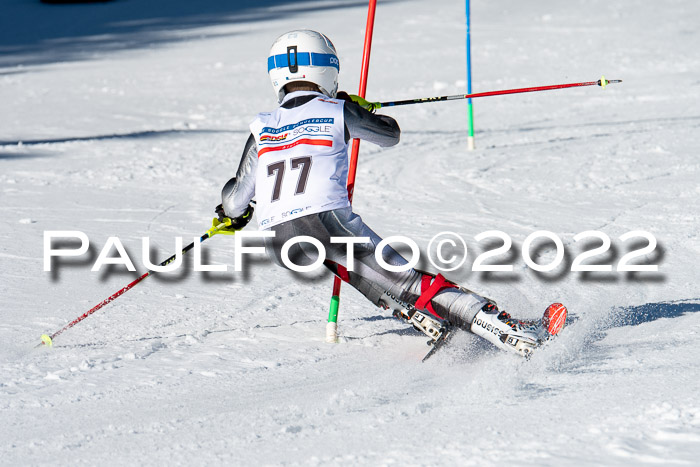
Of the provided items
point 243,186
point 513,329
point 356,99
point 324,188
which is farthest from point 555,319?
point 243,186

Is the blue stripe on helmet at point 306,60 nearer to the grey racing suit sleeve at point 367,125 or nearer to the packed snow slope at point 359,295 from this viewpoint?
the grey racing suit sleeve at point 367,125

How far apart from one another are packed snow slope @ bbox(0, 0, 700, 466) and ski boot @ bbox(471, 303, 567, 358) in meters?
0.09

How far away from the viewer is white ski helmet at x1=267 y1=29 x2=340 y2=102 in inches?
159

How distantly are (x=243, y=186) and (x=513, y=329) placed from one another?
1.39m

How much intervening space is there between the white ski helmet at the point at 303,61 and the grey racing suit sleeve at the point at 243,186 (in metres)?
0.30

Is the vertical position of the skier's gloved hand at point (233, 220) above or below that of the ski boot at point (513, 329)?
above

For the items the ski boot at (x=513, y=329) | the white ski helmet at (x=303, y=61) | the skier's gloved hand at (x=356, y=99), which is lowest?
the ski boot at (x=513, y=329)

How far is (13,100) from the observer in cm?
1293

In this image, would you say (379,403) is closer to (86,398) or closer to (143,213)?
(86,398)

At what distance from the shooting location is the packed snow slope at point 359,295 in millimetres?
3242

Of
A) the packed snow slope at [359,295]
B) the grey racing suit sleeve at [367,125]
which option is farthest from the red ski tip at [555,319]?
the grey racing suit sleeve at [367,125]

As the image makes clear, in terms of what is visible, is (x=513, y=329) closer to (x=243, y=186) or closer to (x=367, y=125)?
(x=367, y=125)

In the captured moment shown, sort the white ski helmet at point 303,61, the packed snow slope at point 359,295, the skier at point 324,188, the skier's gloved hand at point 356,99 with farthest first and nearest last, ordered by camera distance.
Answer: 1. the skier's gloved hand at point 356,99
2. the white ski helmet at point 303,61
3. the skier at point 324,188
4. the packed snow slope at point 359,295

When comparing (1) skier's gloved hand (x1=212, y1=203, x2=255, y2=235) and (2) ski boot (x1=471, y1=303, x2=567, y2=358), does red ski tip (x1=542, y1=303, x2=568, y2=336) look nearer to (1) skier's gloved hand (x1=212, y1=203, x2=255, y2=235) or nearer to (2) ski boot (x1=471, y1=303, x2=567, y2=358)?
(2) ski boot (x1=471, y1=303, x2=567, y2=358)
